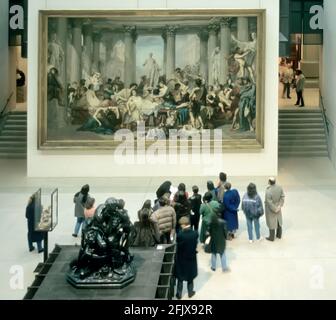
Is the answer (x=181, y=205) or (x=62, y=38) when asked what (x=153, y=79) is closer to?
(x=62, y=38)

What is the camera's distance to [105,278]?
35.3 feet

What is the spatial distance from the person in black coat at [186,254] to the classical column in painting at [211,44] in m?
11.8

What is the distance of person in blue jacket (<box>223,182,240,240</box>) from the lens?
48.5 feet

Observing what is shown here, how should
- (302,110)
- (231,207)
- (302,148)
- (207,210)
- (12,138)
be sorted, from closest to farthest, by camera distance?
(207,210) → (231,207) → (302,148) → (12,138) → (302,110)

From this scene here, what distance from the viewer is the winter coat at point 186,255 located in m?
11.3

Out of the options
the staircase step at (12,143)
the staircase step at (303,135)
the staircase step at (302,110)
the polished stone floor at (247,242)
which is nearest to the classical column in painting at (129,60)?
the polished stone floor at (247,242)

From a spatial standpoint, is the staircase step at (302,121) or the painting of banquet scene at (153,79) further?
the staircase step at (302,121)

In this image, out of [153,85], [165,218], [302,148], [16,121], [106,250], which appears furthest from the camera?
[16,121]

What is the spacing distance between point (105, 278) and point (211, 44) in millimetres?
13338

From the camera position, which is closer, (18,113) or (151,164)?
(151,164)

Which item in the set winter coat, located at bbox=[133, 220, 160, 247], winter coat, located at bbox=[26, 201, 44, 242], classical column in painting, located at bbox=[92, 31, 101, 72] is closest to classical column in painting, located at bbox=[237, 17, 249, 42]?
classical column in painting, located at bbox=[92, 31, 101, 72]

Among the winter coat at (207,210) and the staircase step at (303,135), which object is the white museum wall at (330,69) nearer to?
the staircase step at (303,135)

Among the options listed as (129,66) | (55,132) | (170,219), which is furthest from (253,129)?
(170,219)

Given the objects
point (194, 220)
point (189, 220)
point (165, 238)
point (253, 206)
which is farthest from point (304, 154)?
point (165, 238)
